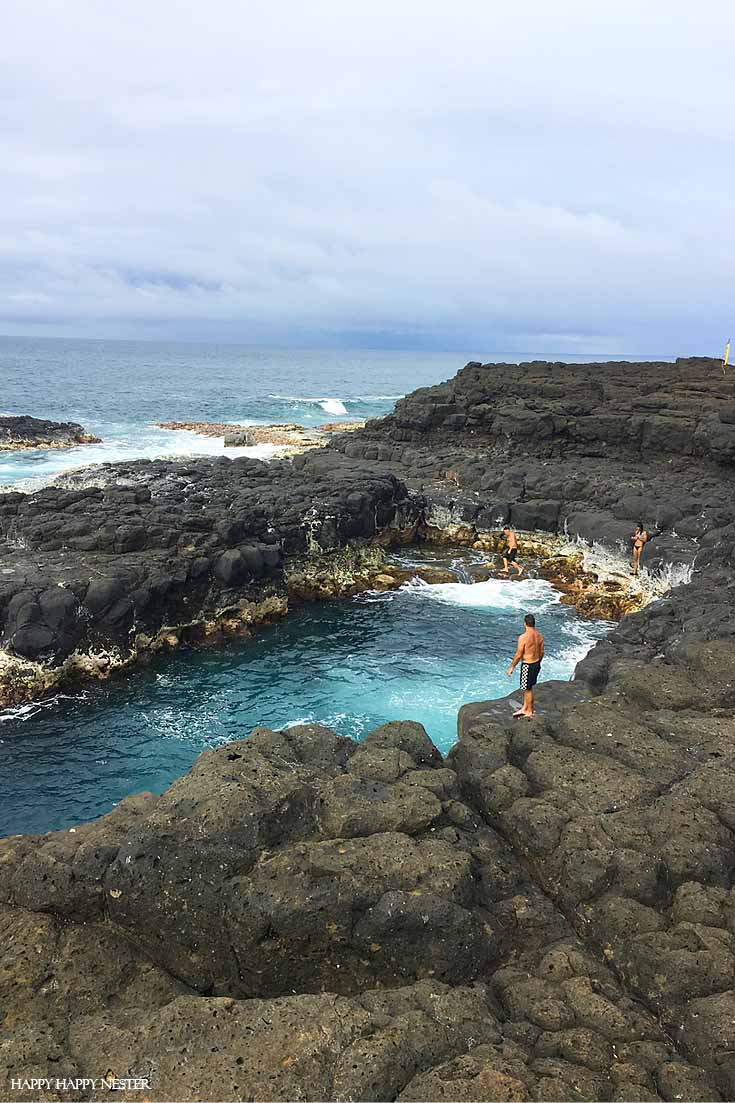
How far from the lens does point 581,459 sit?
43.1 m

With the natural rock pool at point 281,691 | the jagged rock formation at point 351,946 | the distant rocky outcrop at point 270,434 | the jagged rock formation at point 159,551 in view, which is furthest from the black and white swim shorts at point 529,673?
the distant rocky outcrop at point 270,434

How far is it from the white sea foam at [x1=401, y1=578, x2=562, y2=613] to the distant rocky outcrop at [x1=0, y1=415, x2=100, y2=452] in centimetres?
4403

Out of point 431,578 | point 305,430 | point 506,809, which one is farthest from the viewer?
point 305,430

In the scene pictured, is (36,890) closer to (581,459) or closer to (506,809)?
(506,809)

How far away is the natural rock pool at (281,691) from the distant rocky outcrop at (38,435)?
4320cm

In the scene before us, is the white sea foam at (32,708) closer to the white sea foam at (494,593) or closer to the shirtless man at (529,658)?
the shirtless man at (529,658)

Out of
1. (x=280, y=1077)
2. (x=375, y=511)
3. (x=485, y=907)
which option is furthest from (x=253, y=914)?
(x=375, y=511)

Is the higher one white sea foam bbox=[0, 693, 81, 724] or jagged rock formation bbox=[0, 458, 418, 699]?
jagged rock formation bbox=[0, 458, 418, 699]

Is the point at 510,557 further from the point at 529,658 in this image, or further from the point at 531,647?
the point at 529,658

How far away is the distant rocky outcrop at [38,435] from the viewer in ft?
191

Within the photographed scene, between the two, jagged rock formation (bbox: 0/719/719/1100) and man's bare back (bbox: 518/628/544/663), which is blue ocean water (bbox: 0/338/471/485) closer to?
man's bare back (bbox: 518/628/544/663)

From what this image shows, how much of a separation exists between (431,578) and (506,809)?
20.9 meters

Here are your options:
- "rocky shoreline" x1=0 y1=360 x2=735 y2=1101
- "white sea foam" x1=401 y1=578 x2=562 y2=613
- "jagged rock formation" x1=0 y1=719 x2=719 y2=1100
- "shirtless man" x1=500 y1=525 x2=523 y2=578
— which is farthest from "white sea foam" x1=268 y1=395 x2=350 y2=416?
"jagged rock formation" x1=0 y1=719 x2=719 y2=1100

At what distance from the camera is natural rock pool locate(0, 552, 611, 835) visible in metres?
15.8
